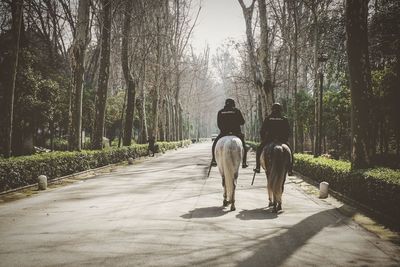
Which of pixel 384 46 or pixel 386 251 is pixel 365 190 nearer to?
pixel 386 251

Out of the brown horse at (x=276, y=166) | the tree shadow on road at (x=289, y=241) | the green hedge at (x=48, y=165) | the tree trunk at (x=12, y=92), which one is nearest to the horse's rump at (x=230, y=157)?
the brown horse at (x=276, y=166)

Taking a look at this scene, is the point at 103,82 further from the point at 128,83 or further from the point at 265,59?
the point at 265,59

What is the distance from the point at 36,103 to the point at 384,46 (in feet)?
75.9

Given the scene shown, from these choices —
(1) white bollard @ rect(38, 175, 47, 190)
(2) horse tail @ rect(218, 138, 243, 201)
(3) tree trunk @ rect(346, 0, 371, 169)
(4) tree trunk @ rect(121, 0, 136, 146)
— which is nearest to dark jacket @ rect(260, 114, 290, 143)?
(2) horse tail @ rect(218, 138, 243, 201)

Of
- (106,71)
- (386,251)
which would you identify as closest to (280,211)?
(386,251)

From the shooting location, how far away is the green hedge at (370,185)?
7.78 m

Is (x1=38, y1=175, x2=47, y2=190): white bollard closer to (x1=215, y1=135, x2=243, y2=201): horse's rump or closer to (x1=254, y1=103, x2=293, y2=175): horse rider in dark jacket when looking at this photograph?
(x1=215, y1=135, x2=243, y2=201): horse's rump

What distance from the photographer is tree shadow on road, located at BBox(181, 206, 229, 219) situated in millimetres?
8678

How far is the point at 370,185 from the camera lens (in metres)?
9.02

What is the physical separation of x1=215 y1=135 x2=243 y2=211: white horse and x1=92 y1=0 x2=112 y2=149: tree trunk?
16.8m

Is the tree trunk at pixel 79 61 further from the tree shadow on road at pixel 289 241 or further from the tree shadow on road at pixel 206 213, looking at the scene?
the tree shadow on road at pixel 289 241

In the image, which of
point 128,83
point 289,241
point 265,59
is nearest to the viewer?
point 289,241

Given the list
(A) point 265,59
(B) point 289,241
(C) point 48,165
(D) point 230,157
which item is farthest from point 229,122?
(A) point 265,59

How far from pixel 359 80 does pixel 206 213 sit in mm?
5721
